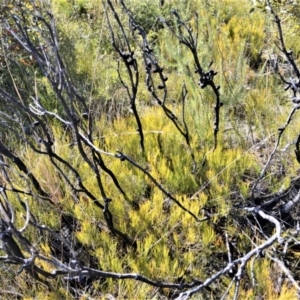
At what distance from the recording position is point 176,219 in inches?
75.2

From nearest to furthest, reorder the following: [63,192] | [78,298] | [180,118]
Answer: [78,298] < [63,192] < [180,118]

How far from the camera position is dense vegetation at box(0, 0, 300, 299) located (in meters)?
1.67

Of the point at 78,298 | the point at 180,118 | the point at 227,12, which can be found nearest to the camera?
the point at 78,298

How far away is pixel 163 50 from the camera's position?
11.7ft

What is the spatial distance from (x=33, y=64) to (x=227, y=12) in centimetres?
195

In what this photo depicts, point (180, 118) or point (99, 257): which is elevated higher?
point (180, 118)

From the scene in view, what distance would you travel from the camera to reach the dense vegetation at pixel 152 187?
1674 mm

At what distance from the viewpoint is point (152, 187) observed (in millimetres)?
2127

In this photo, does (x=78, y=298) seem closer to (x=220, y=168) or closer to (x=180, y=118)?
(x=220, y=168)

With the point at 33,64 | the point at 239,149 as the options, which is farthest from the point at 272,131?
the point at 33,64

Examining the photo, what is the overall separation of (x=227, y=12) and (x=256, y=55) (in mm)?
873

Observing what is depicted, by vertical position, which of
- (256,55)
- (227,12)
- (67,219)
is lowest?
(67,219)

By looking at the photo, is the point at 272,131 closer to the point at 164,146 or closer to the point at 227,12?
the point at 164,146

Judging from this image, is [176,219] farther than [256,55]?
No
